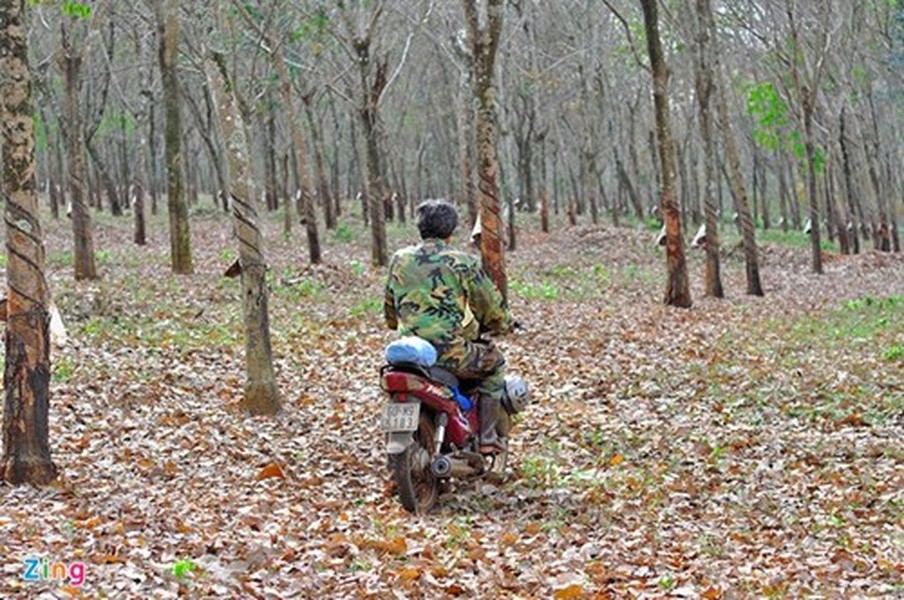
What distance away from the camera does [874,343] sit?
15648mm

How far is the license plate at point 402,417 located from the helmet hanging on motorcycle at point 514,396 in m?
1.15

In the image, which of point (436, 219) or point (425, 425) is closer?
point (425, 425)

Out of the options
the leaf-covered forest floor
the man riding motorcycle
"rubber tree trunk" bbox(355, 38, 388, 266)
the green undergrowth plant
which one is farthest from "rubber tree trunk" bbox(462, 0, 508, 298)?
"rubber tree trunk" bbox(355, 38, 388, 266)

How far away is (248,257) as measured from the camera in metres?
10.6

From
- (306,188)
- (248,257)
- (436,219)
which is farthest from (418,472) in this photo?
(306,188)

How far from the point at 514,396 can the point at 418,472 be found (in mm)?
1136

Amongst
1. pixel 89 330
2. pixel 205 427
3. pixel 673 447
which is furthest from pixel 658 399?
pixel 89 330

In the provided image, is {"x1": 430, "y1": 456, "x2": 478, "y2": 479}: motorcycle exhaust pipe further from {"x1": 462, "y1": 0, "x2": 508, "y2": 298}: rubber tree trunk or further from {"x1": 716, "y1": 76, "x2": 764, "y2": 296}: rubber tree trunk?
{"x1": 716, "y1": 76, "x2": 764, "y2": 296}: rubber tree trunk

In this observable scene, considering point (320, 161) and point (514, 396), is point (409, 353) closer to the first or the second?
point (514, 396)

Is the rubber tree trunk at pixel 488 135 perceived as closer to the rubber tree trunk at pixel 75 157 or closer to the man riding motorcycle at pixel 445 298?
the man riding motorcycle at pixel 445 298

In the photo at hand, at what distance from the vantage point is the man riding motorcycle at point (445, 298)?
7977 mm

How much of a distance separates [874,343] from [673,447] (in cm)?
696

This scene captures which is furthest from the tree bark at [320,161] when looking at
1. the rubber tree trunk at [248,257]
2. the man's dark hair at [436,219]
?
the man's dark hair at [436,219]

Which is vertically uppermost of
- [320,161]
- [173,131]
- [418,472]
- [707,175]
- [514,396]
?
[320,161]
